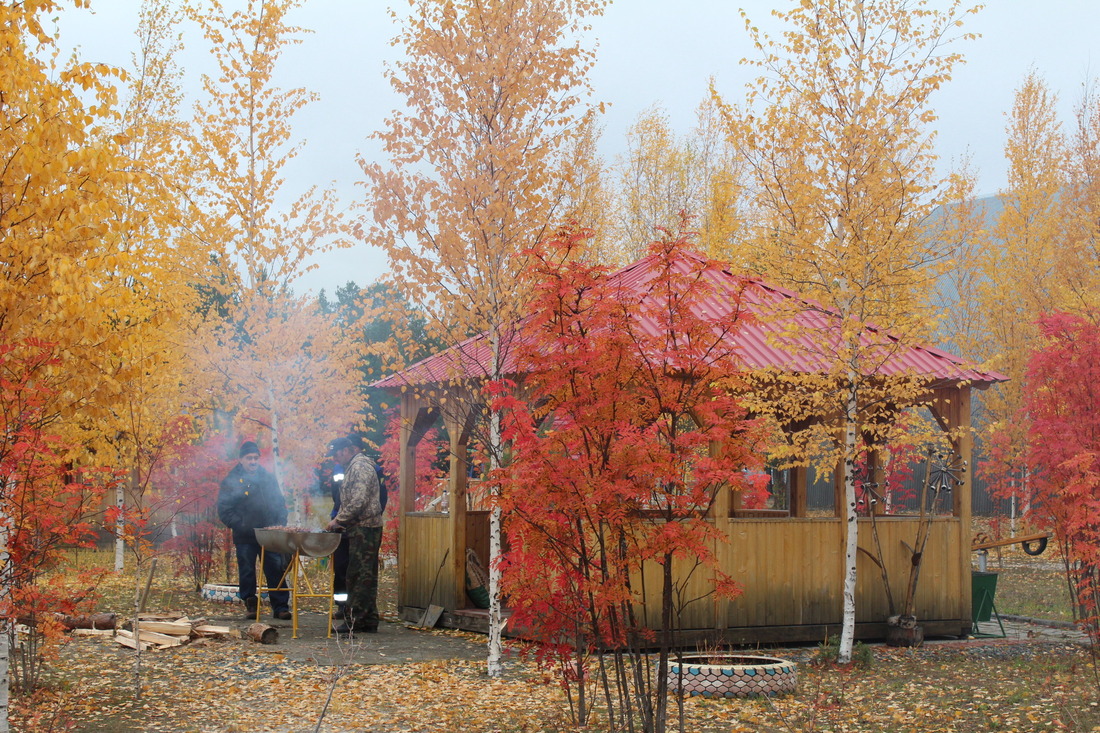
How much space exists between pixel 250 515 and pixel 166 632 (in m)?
2.39

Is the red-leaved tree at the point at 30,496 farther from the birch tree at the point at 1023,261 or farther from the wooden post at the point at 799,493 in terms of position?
the birch tree at the point at 1023,261

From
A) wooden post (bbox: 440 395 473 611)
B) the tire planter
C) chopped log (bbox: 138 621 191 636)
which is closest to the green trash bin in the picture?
the tire planter

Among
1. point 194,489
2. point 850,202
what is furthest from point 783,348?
point 194,489

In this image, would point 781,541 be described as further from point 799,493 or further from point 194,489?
point 194,489

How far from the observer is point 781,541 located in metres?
11.7

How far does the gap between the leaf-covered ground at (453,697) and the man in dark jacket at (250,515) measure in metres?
2.38

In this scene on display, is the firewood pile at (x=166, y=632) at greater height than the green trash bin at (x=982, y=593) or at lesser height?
lesser

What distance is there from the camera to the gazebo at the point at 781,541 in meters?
11.3

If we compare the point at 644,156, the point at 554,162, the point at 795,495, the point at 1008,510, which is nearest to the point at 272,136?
the point at 554,162

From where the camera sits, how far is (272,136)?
17031mm

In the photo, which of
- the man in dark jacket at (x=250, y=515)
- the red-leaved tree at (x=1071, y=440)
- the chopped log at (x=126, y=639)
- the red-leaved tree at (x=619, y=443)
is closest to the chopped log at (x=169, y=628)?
the chopped log at (x=126, y=639)

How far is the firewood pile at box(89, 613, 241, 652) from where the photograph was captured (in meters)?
11.1

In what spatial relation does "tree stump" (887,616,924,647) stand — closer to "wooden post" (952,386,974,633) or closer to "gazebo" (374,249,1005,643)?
"gazebo" (374,249,1005,643)

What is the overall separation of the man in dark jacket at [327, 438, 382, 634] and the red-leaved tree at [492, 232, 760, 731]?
5405 mm
